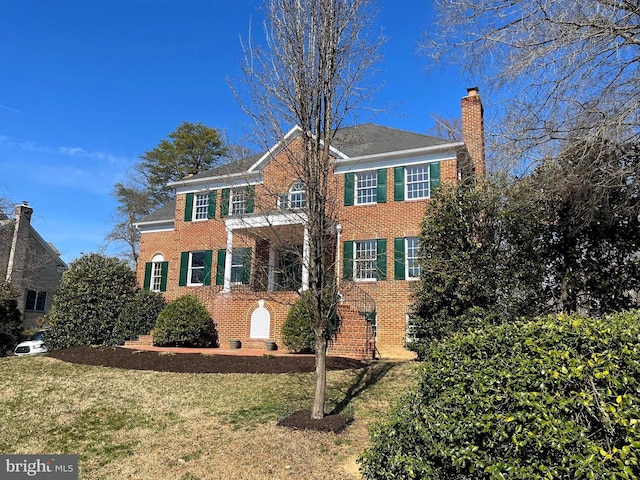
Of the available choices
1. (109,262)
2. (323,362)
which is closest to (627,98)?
(323,362)

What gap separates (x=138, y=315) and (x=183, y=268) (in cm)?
385

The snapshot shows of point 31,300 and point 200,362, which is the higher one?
point 31,300

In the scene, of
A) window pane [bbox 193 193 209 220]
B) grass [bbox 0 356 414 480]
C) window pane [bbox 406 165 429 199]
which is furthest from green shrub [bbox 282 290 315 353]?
window pane [bbox 193 193 209 220]

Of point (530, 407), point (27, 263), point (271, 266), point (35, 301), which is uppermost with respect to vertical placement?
point (27, 263)

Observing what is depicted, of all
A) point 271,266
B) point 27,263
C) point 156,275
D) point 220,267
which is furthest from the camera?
point 27,263

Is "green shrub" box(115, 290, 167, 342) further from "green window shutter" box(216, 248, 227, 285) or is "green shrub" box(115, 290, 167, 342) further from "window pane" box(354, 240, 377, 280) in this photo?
"window pane" box(354, 240, 377, 280)

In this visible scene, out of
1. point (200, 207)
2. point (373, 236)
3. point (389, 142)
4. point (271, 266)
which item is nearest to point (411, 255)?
point (373, 236)

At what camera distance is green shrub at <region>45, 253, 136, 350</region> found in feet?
46.4

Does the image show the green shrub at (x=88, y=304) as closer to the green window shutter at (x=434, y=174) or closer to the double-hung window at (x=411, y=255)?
the double-hung window at (x=411, y=255)

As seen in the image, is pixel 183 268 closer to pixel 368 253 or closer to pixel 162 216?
pixel 162 216

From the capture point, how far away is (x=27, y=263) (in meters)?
28.6

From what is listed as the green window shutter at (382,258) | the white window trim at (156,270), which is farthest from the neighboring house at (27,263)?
the green window shutter at (382,258)

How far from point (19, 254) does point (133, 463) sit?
27.7 m

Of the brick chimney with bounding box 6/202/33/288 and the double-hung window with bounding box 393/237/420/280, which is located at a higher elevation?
the brick chimney with bounding box 6/202/33/288
